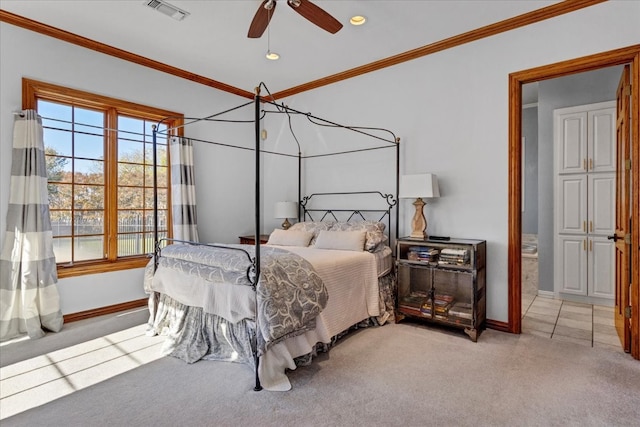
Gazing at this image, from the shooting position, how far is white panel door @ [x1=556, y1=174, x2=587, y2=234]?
4352 mm

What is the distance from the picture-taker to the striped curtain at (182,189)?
4.29m

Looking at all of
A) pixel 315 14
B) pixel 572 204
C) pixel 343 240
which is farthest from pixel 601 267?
pixel 315 14

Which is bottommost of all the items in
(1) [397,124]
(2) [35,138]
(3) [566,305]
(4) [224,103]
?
(3) [566,305]

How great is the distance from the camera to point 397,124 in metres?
4.00

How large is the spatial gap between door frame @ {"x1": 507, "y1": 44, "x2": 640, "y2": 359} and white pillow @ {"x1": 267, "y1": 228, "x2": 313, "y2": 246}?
212 cm

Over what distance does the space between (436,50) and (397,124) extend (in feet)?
2.83

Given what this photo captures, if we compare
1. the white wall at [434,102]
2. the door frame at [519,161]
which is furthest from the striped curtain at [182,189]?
the door frame at [519,161]

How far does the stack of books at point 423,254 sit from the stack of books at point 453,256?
0.09 meters

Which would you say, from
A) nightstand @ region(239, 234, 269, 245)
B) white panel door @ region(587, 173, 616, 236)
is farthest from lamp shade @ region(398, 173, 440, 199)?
white panel door @ region(587, 173, 616, 236)

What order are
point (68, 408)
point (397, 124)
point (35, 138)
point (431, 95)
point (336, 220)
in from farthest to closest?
point (336, 220) → point (397, 124) → point (431, 95) → point (35, 138) → point (68, 408)

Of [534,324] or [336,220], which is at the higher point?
[336,220]

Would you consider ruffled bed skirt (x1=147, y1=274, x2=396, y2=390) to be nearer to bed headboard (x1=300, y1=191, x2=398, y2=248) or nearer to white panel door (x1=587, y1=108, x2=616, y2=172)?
bed headboard (x1=300, y1=191, x2=398, y2=248)

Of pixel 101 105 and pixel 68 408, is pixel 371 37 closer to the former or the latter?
pixel 101 105

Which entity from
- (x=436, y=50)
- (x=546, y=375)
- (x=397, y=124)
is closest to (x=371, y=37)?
(x=436, y=50)
